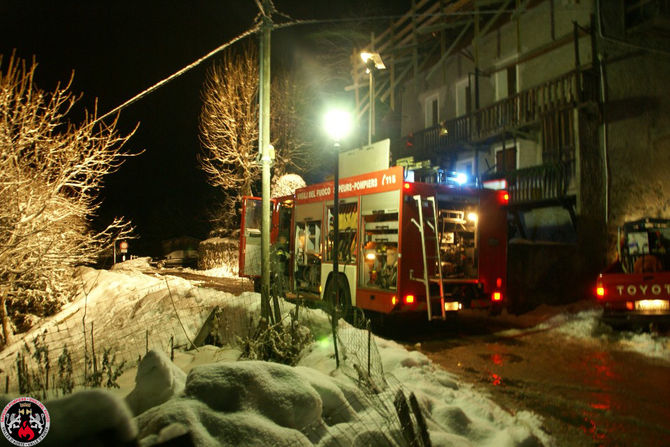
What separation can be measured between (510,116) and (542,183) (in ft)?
10.1

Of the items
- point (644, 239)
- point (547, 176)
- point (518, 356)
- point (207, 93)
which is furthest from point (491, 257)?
point (207, 93)

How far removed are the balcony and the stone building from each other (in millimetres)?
43

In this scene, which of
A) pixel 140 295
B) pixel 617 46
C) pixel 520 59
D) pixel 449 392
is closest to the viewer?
pixel 449 392

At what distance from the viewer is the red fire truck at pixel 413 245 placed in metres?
7.73

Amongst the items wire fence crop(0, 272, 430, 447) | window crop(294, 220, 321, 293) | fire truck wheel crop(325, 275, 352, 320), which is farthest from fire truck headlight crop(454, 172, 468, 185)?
wire fence crop(0, 272, 430, 447)

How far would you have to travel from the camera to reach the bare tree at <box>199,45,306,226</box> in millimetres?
22031

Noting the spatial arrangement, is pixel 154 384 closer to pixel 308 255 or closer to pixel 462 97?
pixel 308 255

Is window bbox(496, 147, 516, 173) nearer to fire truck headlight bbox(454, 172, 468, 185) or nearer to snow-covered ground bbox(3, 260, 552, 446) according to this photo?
fire truck headlight bbox(454, 172, 468, 185)

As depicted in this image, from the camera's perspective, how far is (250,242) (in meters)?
12.6

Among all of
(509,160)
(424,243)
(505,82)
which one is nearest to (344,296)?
(424,243)

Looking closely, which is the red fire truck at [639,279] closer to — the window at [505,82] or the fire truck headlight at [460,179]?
the fire truck headlight at [460,179]

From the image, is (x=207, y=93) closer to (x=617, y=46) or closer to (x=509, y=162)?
(x=509, y=162)

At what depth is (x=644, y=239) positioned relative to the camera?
8.84 metres

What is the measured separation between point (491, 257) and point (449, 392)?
14.9ft
